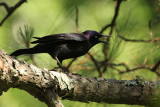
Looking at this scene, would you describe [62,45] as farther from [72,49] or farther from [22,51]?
[22,51]

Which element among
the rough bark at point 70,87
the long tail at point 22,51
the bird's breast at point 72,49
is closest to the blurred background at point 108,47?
the long tail at point 22,51

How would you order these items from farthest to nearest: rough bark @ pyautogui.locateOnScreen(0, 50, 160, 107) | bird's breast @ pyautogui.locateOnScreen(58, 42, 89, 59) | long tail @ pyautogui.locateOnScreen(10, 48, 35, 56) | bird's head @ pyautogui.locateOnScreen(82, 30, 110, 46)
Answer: bird's head @ pyautogui.locateOnScreen(82, 30, 110, 46) → bird's breast @ pyautogui.locateOnScreen(58, 42, 89, 59) → long tail @ pyautogui.locateOnScreen(10, 48, 35, 56) → rough bark @ pyautogui.locateOnScreen(0, 50, 160, 107)

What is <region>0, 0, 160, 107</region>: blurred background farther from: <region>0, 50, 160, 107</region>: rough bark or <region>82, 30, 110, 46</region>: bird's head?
<region>0, 50, 160, 107</region>: rough bark

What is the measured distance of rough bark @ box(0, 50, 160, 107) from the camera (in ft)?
7.70

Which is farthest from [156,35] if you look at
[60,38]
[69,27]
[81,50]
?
[69,27]

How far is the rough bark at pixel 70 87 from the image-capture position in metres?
2.35

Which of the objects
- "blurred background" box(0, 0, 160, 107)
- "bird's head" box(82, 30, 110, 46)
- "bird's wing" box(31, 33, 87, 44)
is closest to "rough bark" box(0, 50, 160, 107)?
"blurred background" box(0, 0, 160, 107)

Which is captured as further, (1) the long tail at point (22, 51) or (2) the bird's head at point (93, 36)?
(2) the bird's head at point (93, 36)

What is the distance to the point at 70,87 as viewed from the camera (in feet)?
8.99

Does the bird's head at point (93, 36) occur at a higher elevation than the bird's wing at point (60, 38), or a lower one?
lower

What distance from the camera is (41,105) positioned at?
3615 mm

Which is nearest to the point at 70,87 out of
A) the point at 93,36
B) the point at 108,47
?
the point at 108,47

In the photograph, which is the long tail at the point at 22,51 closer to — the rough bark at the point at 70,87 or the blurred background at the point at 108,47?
the blurred background at the point at 108,47

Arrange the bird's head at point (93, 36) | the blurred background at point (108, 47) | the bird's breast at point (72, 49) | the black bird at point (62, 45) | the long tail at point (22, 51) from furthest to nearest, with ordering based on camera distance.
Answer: the bird's head at point (93, 36) → the blurred background at point (108, 47) → the bird's breast at point (72, 49) → the black bird at point (62, 45) → the long tail at point (22, 51)
